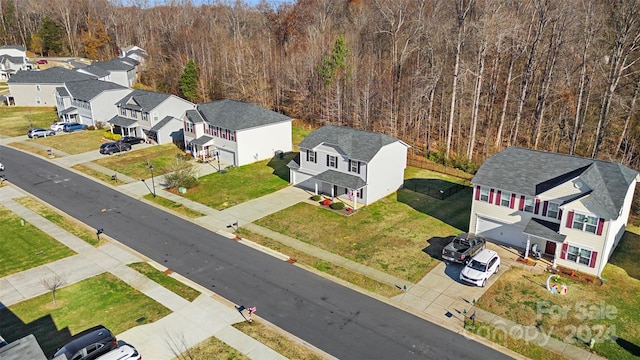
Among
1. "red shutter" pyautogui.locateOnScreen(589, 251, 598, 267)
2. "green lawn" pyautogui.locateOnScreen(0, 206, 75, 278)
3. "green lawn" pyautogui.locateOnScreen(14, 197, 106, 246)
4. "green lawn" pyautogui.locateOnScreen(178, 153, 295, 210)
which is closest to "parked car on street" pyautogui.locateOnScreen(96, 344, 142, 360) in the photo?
"green lawn" pyautogui.locateOnScreen(0, 206, 75, 278)

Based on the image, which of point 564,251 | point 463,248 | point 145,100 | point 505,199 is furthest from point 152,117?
point 564,251

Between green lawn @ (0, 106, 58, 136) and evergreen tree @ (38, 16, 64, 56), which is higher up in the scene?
evergreen tree @ (38, 16, 64, 56)

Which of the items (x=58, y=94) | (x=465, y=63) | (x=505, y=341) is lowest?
(x=505, y=341)

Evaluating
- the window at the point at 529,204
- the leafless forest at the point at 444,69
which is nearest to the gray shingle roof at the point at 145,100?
the leafless forest at the point at 444,69

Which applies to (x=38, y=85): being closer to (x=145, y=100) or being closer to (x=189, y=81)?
(x=189, y=81)

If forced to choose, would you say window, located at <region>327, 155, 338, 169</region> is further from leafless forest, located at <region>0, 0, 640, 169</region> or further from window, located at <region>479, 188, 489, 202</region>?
leafless forest, located at <region>0, 0, 640, 169</region>

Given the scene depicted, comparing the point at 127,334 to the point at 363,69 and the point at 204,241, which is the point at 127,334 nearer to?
the point at 204,241

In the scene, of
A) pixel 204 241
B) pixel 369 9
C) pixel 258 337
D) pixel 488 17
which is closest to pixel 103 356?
pixel 258 337
